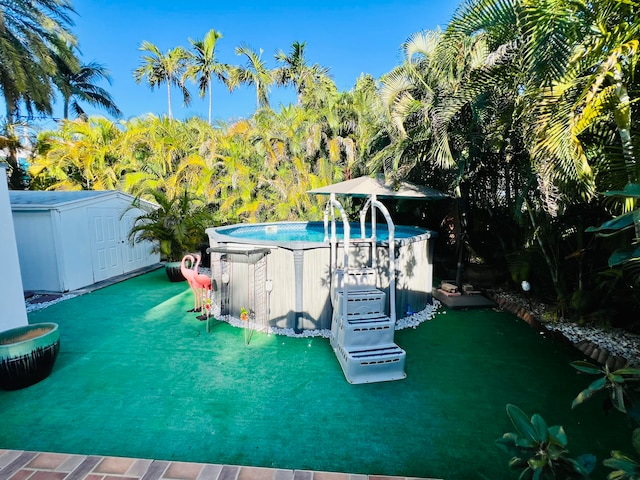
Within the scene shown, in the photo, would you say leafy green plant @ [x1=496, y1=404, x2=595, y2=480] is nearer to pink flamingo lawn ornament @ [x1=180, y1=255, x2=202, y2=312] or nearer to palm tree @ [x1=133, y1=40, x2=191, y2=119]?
pink flamingo lawn ornament @ [x1=180, y1=255, x2=202, y2=312]

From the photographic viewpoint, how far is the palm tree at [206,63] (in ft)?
70.1

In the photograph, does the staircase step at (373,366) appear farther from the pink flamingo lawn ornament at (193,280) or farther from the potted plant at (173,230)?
the potted plant at (173,230)

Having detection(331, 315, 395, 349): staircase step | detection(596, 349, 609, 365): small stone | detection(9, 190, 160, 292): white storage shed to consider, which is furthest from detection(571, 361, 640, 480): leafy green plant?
detection(9, 190, 160, 292): white storage shed

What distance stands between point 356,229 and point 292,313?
6.37 m

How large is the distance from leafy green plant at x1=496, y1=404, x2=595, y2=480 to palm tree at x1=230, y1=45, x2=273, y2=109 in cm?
2046

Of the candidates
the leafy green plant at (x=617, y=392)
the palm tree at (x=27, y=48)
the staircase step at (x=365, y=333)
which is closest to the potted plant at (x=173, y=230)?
the palm tree at (x=27, y=48)

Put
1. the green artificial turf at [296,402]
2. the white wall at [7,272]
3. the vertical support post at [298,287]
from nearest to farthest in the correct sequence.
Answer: the green artificial turf at [296,402] < the white wall at [7,272] < the vertical support post at [298,287]

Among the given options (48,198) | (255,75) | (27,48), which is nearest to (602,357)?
(48,198)

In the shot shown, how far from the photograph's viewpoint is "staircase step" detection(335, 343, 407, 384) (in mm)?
4402

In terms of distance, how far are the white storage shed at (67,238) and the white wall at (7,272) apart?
3785 millimetres

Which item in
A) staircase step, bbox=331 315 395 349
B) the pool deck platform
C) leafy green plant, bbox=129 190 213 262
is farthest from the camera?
leafy green plant, bbox=129 190 213 262

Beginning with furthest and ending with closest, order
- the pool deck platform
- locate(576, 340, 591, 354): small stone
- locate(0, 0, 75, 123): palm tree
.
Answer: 1. locate(0, 0, 75, 123): palm tree
2. locate(576, 340, 591, 354): small stone
3. the pool deck platform

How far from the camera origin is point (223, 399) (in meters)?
4.06

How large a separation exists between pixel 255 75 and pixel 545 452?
22.5m
